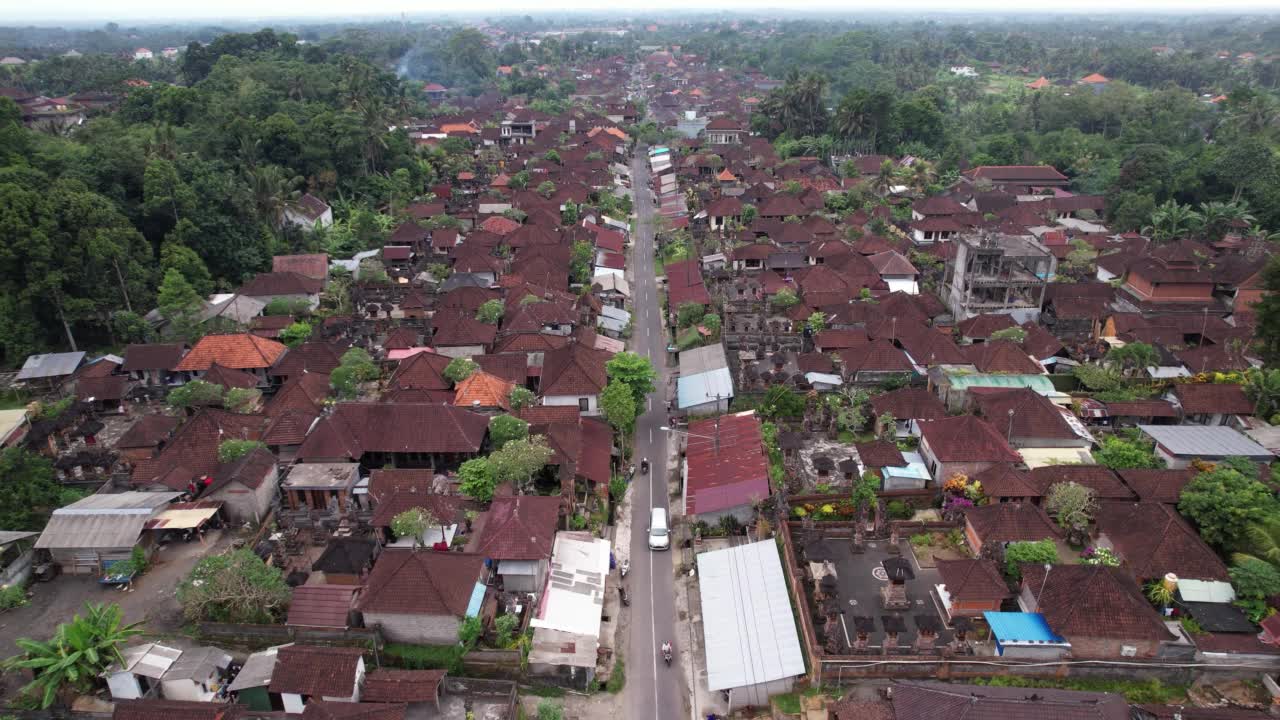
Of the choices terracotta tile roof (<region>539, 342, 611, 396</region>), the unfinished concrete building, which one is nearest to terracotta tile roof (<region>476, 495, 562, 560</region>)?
terracotta tile roof (<region>539, 342, 611, 396</region>)

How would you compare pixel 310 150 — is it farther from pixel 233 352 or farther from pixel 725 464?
pixel 725 464

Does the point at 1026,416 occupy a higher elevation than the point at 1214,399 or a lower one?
higher

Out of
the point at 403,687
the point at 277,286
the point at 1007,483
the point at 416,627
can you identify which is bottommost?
the point at 416,627

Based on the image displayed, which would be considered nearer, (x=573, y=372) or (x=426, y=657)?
(x=426, y=657)

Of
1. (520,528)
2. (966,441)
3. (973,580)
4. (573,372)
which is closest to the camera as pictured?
(973,580)

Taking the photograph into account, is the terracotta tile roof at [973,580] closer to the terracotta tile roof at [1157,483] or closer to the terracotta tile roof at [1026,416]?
the terracotta tile roof at [1157,483]

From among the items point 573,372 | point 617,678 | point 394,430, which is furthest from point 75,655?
point 573,372

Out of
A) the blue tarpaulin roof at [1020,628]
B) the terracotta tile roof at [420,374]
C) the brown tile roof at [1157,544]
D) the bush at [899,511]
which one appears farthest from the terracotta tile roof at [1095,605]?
the terracotta tile roof at [420,374]

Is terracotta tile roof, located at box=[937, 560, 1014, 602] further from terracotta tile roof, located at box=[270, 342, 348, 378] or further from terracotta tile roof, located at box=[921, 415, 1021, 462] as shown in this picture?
terracotta tile roof, located at box=[270, 342, 348, 378]
